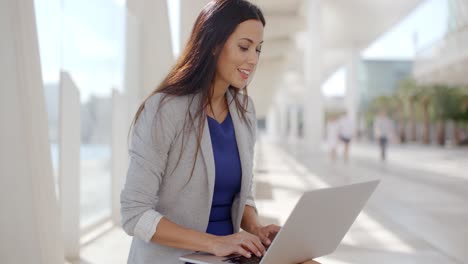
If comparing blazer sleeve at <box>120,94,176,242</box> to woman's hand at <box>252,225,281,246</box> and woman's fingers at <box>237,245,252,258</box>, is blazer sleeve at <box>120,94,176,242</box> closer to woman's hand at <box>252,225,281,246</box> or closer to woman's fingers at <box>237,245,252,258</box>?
woman's fingers at <box>237,245,252,258</box>

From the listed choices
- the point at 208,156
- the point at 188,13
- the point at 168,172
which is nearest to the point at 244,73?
the point at 208,156

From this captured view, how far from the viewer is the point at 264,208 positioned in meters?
7.95

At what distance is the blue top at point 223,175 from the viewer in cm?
206

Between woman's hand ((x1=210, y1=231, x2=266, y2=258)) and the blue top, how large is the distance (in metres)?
0.24

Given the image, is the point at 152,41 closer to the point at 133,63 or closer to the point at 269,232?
the point at 133,63

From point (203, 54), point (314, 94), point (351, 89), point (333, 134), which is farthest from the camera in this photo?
point (351, 89)

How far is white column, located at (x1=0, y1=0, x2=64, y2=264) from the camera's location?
285 centimetres

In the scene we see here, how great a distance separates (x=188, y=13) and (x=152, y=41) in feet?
3.46

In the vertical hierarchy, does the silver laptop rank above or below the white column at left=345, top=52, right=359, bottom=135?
above

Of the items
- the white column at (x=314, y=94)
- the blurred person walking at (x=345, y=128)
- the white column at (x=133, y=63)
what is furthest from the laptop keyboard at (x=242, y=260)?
the white column at (x=314, y=94)

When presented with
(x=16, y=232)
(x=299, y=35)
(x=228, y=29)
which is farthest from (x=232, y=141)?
(x=299, y=35)

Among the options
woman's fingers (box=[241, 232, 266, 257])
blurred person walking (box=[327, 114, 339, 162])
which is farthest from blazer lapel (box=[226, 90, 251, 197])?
blurred person walking (box=[327, 114, 339, 162])

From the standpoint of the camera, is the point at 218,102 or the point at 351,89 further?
the point at 351,89

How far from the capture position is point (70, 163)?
4820 millimetres
